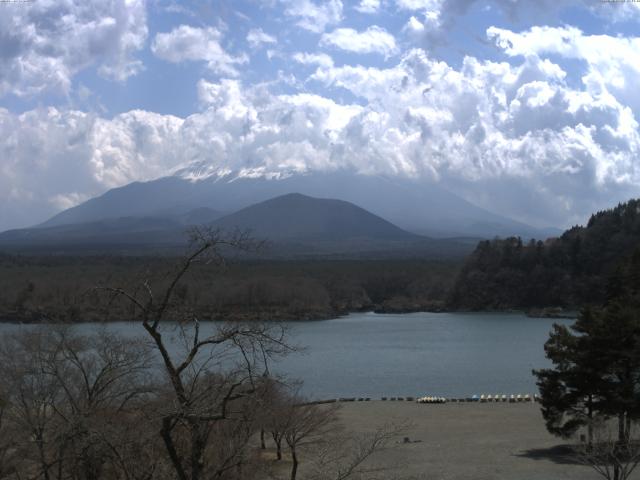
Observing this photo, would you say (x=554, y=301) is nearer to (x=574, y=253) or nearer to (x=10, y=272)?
(x=574, y=253)

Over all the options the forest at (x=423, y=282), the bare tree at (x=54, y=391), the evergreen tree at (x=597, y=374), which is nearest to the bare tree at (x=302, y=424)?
the bare tree at (x=54, y=391)

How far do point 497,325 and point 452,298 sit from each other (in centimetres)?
2152

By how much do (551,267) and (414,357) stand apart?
44.9 meters

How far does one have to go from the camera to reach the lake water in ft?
117

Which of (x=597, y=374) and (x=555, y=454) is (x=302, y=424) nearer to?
(x=555, y=454)

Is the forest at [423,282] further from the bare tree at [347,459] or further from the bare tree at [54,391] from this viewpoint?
the bare tree at [54,391]

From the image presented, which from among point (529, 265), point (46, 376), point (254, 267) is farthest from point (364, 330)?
point (46, 376)

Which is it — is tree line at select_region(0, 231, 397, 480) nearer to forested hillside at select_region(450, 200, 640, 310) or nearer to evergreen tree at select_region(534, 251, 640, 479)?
evergreen tree at select_region(534, 251, 640, 479)

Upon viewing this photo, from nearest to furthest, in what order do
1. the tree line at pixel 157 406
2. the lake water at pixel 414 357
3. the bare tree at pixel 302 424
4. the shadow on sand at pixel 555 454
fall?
the tree line at pixel 157 406 < the bare tree at pixel 302 424 < the shadow on sand at pixel 555 454 < the lake water at pixel 414 357

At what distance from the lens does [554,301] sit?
280 feet

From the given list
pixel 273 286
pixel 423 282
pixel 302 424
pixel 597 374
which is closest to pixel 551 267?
pixel 423 282

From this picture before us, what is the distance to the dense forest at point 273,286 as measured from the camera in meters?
70.4

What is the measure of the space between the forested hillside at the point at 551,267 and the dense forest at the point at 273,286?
5060 millimetres

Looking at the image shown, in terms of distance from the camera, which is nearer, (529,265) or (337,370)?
(337,370)
